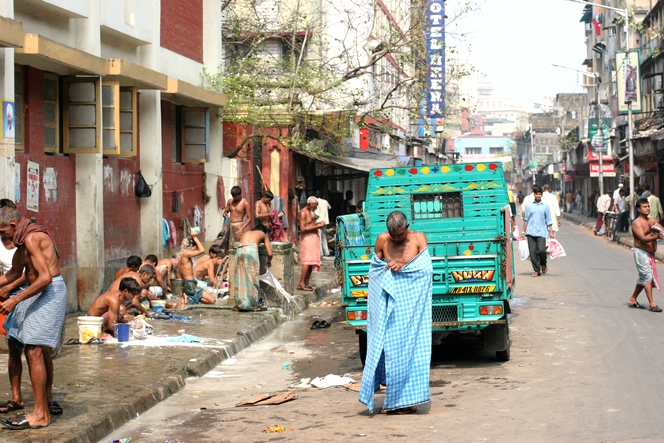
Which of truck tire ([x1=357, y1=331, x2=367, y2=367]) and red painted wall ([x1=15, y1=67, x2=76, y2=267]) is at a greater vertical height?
red painted wall ([x1=15, y1=67, x2=76, y2=267])

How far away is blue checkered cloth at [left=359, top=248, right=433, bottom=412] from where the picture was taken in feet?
25.5

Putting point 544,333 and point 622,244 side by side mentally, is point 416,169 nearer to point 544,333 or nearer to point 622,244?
point 544,333

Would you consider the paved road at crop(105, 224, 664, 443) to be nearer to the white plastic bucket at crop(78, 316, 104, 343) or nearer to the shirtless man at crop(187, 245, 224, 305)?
the white plastic bucket at crop(78, 316, 104, 343)

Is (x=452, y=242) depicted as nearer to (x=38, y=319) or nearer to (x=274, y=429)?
(x=274, y=429)

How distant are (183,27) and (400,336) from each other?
43.7 feet

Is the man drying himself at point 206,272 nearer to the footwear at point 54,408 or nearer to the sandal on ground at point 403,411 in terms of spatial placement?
the footwear at point 54,408

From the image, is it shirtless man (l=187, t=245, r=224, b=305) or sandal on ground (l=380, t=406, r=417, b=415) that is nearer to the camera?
sandal on ground (l=380, t=406, r=417, b=415)

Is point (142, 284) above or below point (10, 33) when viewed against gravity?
below

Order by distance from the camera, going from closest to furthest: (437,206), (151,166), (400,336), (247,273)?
(400,336) → (437,206) → (247,273) → (151,166)

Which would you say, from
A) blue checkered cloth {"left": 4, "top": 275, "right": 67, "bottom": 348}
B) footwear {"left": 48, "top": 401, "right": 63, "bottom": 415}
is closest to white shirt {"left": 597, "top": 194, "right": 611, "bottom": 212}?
footwear {"left": 48, "top": 401, "right": 63, "bottom": 415}

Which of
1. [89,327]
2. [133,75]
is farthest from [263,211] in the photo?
[89,327]

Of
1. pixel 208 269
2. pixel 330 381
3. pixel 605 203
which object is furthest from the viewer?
pixel 605 203

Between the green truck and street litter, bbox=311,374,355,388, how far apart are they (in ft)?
2.34

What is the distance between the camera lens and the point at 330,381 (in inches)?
371
